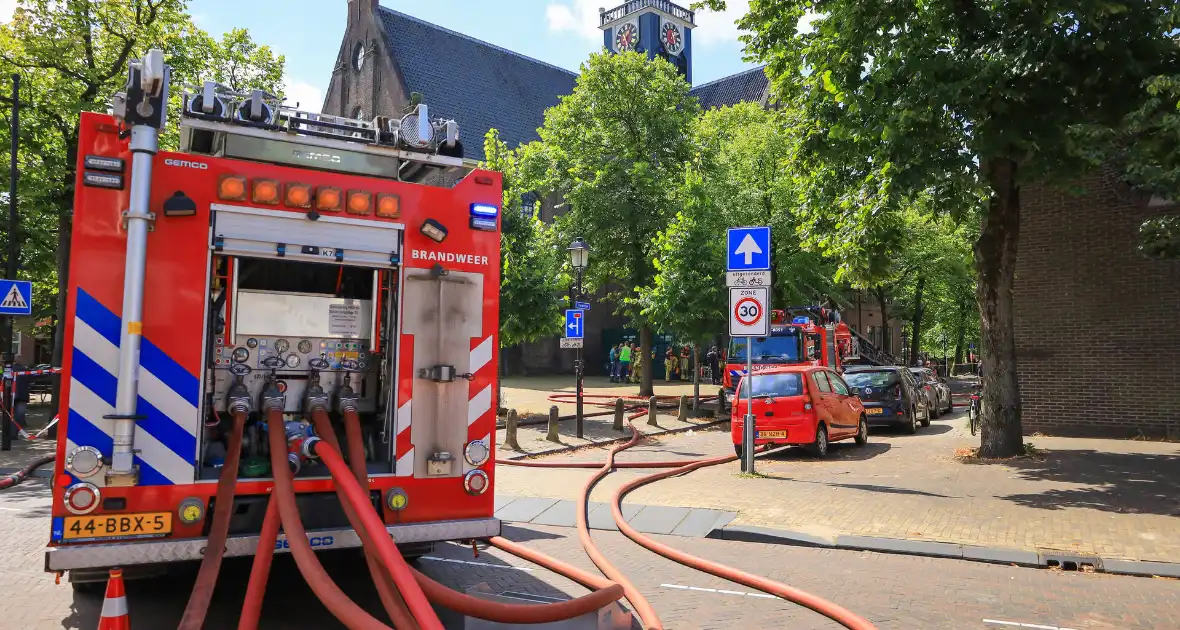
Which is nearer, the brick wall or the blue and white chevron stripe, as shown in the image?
the blue and white chevron stripe

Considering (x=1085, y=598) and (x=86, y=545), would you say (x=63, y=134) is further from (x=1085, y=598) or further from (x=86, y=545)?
(x=1085, y=598)

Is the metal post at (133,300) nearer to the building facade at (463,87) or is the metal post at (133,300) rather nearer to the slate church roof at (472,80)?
the building facade at (463,87)

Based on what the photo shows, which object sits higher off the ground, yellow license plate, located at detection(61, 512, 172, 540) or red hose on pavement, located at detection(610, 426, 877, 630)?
yellow license plate, located at detection(61, 512, 172, 540)

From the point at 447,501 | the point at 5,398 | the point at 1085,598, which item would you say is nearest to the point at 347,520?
the point at 447,501

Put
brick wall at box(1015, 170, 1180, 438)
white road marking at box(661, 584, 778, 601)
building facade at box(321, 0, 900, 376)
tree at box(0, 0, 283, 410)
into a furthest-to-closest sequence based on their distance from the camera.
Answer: building facade at box(321, 0, 900, 376) < tree at box(0, 0, 283, 410) < brick wall at box(1015, 170, 1180, 438) < white road marking at box(661, 584, 778, 601)

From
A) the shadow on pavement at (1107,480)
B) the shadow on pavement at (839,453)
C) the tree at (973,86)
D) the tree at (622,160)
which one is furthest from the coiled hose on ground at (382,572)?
the tree at (622,160)

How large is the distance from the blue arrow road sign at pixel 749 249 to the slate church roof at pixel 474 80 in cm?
3232

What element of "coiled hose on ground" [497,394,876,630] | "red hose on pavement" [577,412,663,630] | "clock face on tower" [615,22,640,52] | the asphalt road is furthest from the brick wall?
"clock face on tower" [615,22,640,52]

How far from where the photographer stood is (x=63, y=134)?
18.0m

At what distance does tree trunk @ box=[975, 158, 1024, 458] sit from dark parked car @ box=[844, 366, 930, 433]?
16.8 ft

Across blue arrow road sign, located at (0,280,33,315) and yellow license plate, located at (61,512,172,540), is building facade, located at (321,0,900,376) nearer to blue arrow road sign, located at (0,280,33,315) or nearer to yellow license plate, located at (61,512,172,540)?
blue arrow road sign, located at (0,280,33,315)

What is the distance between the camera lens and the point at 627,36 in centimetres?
6438

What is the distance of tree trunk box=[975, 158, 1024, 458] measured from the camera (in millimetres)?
12344

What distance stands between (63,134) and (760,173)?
2065cm
